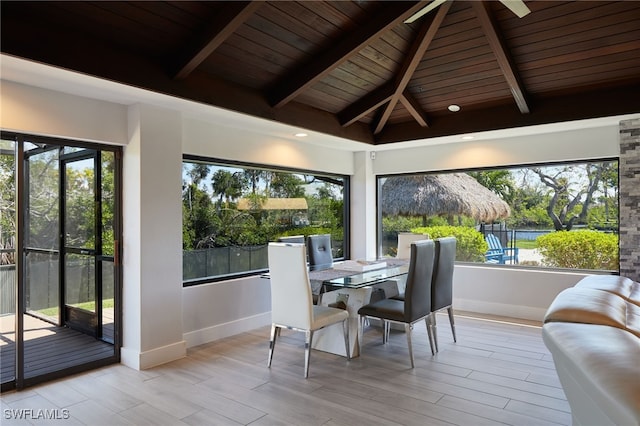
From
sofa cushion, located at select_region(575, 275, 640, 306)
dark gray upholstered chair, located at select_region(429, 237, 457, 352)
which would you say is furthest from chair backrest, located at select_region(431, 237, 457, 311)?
sofa cushion, located at select_region(575, 275, 640, 306)

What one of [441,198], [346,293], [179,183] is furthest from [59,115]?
[441,198]

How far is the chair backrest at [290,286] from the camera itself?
3527 mm

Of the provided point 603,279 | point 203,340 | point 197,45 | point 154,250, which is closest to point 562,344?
point 603,279

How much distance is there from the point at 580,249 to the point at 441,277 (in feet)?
7.40

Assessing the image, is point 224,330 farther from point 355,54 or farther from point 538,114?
point 538,114

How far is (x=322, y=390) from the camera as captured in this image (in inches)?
128

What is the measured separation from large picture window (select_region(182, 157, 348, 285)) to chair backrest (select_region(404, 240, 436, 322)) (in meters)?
2.13

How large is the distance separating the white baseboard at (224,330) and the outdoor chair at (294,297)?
0.99 m

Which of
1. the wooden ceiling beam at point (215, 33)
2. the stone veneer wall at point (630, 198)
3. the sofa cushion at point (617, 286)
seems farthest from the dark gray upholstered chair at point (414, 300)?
the stone veneer wall at point (630, 198)

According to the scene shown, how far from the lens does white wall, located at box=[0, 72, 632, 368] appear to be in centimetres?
362

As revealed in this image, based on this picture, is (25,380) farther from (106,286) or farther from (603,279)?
(603,279)

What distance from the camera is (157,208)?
154 inches

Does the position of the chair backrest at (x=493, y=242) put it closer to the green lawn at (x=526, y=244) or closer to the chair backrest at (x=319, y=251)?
the green lawn at (x=526, y=244)

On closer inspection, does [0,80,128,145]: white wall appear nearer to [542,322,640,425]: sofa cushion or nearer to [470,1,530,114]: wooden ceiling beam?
[470,1,530,114]: wooden ceiling beam
